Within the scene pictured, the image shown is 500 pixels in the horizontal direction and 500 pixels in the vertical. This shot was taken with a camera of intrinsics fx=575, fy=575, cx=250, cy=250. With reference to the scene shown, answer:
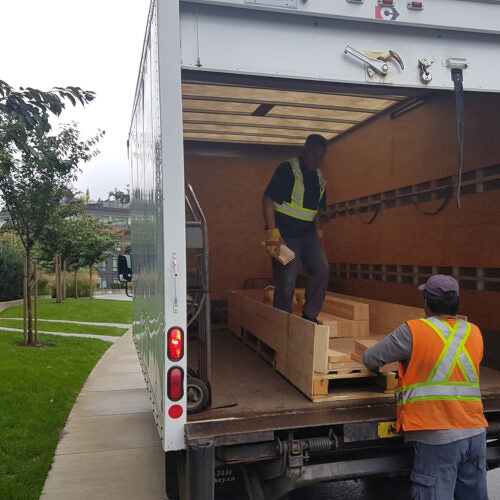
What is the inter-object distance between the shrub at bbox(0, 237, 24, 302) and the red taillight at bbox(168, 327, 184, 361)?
1988 centimetres

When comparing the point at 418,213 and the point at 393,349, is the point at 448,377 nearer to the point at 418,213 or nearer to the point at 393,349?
the point at 393,349

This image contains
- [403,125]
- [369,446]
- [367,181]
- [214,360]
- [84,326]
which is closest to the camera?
[369,446]

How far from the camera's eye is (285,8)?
3.11 m

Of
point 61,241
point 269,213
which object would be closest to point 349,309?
point 269,213

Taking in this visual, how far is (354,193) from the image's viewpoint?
727 cm

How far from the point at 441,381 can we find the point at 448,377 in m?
0.04

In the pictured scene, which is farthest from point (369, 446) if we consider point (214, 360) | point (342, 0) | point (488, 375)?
point (342, 0)

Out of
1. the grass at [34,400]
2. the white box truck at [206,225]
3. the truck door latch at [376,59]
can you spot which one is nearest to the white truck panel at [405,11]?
the white box truck at [206,225]

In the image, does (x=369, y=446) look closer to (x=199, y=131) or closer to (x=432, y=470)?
(x=432, y=470)

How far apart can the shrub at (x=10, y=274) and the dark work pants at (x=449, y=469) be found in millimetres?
20425

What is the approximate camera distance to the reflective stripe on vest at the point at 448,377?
3.11 meters

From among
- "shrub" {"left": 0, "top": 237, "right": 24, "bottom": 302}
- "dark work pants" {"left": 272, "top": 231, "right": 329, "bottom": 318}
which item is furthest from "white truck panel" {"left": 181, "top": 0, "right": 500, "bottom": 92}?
"shrub" {"left": 0, "top": 237, "right": 24, "bottom": 302}

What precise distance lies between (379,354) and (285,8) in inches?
79.3

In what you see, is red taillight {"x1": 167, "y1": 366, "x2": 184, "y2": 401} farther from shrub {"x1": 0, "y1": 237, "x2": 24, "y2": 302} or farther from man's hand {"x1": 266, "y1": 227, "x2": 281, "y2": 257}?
shrub {"x1": 0, "y1": 237, "x2": 24, "y2": 302}
